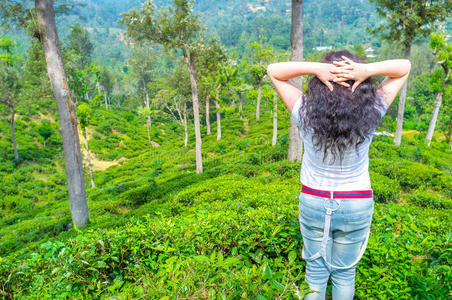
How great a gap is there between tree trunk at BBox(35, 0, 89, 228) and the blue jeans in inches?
258

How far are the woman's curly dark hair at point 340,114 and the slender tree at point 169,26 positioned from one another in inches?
399

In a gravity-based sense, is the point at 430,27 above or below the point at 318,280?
above

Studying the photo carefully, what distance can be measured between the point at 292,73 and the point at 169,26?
33.6ft

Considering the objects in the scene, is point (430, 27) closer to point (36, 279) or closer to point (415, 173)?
point (415, 173)

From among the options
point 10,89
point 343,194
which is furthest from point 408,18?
point 10,89

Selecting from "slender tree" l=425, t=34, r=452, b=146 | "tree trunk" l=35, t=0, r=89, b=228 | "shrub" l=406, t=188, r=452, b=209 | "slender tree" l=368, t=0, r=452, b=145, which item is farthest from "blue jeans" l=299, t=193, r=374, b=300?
"slender tree" l=425, t=34, r=452, b=146

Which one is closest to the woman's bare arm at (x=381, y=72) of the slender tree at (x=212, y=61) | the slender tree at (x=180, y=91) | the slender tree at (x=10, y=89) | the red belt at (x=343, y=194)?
the red belt at (x=343, y=194)

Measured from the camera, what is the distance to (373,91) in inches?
67.6

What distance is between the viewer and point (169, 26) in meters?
10.6

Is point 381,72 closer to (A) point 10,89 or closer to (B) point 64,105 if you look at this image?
(B) point 64,105

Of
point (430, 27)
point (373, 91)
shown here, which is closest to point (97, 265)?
point (373, 91)

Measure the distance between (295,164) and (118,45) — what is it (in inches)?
6294

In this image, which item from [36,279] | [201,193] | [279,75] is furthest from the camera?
[201,193]

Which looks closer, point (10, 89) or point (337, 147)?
point (337, 147)
